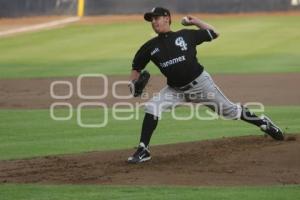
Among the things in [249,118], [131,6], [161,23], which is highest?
[161,23]

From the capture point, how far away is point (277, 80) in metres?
17.1

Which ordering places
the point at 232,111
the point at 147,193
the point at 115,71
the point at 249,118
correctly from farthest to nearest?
the point at 115,71 → the point at 249,118 → the point at 232,111 → the point at 147,193

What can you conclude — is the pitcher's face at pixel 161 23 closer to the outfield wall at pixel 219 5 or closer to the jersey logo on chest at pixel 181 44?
the jersey logo on chest at pixel 181 44

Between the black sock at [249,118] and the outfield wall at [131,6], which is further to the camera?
the outfield wall at [131,6]

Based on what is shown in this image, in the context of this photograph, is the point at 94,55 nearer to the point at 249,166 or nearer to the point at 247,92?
the point at 247,92

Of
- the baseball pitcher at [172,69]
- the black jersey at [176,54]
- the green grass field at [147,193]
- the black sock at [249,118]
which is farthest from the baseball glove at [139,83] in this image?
the green grass field at [147,193]

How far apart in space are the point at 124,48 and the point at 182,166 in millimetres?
15887

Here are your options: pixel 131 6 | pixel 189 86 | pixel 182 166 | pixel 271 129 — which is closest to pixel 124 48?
pixel 131 6

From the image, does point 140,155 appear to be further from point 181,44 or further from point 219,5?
point 219,5

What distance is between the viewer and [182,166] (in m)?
Answer: 8.27

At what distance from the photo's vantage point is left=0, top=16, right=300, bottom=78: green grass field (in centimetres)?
2016

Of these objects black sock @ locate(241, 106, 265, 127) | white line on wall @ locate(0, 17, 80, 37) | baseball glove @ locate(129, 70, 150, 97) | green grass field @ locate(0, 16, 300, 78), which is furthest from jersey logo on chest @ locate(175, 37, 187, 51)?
white line on wall @ locate(0, 17, 80, 37)

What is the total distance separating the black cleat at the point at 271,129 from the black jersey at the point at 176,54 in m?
1.15

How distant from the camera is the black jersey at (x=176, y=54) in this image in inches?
331
